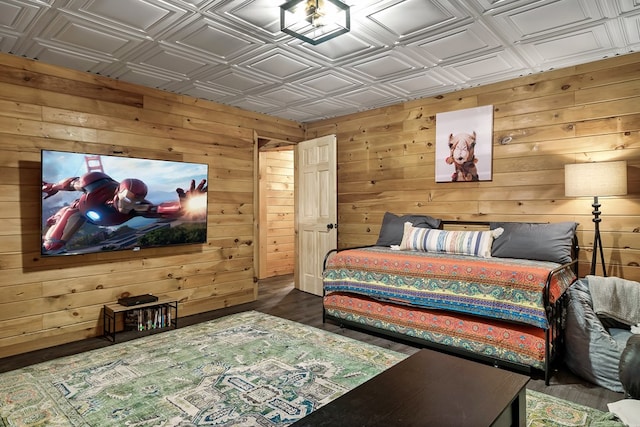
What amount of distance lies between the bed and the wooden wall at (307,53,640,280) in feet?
0.98

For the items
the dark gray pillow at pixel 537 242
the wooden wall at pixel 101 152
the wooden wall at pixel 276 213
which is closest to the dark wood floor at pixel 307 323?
the wooden wall at pixel 101 152

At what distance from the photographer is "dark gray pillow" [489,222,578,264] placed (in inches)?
120

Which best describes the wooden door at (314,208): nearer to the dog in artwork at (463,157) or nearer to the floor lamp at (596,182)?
the dog in artwork at (463,157)

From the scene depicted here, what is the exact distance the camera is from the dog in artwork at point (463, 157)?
3965 mm

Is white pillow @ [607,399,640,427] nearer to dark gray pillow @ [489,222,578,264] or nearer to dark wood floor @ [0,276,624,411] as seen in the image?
dark wood floor @ [0,276,624,411]

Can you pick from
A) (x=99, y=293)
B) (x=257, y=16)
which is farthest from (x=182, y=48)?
(x=99, y=293)

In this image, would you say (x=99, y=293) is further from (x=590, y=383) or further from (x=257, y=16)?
(x=590, y=383)

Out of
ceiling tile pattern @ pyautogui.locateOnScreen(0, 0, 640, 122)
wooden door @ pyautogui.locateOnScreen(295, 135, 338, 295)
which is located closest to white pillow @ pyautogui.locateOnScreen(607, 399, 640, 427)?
ceiling tile pattern @ pyautogui.locateOnScreen(0, 0, 640, 122)

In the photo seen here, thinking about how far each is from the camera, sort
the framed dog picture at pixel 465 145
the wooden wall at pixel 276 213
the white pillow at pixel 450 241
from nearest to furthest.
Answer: the white pillow at pixel 450 241 → the framed dog picture at pixel 465 145 → the wooden wall at pixel 276 213

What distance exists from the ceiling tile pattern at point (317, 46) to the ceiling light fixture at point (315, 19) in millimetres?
92

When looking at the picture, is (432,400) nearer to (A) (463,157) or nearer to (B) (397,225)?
(B) (397,225)

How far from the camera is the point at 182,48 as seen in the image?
2975mm

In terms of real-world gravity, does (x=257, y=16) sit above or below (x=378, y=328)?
above

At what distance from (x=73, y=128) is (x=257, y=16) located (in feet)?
6.74
